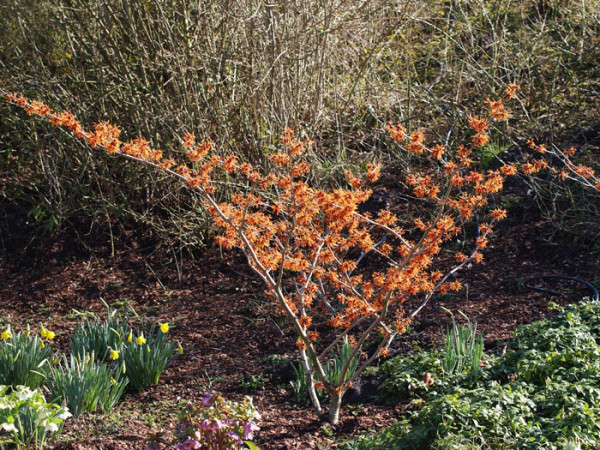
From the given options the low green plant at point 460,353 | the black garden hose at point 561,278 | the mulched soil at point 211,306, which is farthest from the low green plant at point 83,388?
the black garden hose at point 561,278

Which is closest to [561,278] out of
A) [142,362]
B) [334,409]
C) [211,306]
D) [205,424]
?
[334,409]

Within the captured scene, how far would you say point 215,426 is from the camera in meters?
2.88

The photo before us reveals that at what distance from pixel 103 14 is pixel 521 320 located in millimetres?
4358

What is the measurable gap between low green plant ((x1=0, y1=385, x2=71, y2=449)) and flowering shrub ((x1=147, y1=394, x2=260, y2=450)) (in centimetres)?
50

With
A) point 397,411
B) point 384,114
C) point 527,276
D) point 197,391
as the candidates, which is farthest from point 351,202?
point 384,114

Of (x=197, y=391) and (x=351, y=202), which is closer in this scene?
(x=351, y=202)

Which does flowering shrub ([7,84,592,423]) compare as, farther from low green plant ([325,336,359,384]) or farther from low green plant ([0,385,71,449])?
low green plant ([0,385,71,449])

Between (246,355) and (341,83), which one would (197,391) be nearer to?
(246,355)

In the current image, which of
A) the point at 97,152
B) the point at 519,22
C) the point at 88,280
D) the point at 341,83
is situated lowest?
the point at 88,280

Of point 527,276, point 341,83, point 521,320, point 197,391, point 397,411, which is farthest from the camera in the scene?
point 341,83

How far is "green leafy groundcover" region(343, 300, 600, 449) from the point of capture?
309 centimetres

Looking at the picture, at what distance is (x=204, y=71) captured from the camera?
20.3 feet

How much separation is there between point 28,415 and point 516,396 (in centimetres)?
233

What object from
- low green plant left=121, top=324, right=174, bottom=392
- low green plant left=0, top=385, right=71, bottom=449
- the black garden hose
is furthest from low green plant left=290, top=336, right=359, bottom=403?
the black garden hose
